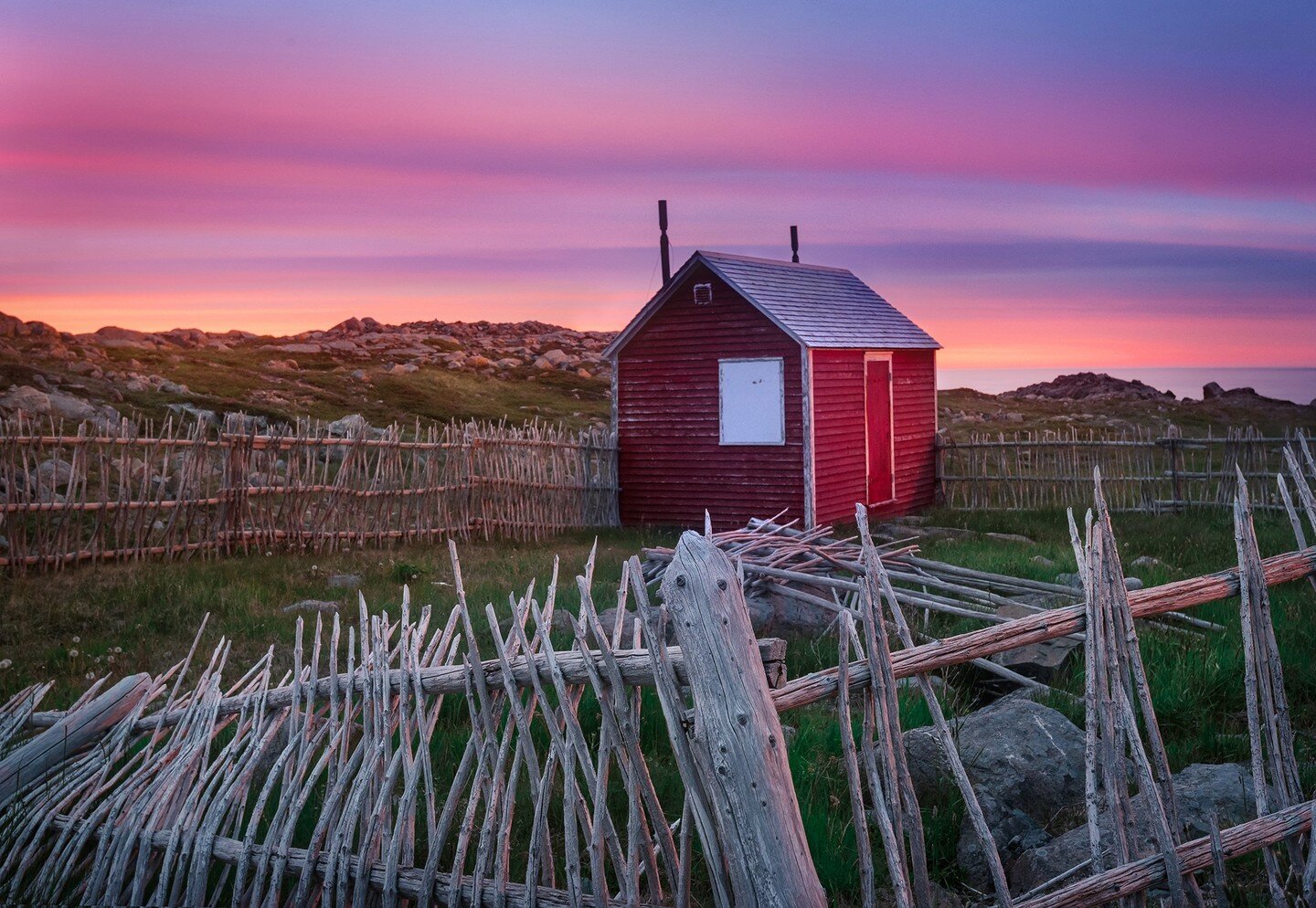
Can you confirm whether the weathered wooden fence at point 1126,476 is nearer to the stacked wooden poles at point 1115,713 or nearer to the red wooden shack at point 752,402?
the red wooden shack at point 752,402

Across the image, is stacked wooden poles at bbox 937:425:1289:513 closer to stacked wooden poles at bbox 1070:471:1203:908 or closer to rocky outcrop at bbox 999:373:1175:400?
stacked wooden poles at bbox 1070:471:1203:908

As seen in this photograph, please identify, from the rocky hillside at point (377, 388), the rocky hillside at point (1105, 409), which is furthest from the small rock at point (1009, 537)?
the rocky hillside at point (1105, 409)

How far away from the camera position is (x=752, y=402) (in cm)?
1820

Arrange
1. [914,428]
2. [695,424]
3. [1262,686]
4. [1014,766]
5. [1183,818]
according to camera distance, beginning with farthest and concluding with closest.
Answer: [914,428], [695,424], [1014,766], [1183,818], [1262,686]

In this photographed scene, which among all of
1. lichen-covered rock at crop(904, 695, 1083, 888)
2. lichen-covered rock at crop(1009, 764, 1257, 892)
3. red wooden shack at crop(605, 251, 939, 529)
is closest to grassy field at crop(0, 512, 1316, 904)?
lichen-covered rock at crop(904, 695, 1083, 888)

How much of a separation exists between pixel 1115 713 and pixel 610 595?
751cm

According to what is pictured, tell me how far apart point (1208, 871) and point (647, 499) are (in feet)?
51.0

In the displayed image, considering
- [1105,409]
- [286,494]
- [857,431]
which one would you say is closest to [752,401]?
[857,431]

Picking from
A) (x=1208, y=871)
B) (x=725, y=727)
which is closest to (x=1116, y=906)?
(x=1208, y=871)

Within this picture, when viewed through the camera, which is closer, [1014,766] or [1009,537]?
[1014,766]

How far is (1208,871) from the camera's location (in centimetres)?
414

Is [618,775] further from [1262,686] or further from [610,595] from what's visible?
[610,595]

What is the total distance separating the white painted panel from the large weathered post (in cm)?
1508

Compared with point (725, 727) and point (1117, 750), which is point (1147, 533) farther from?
point (725, 727)
